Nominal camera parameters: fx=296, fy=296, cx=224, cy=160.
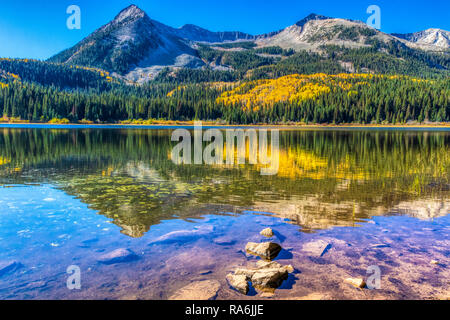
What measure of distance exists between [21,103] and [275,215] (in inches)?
8109

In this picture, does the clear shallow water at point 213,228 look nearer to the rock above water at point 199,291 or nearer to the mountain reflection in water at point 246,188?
the mountain reflection in water at point 246,188

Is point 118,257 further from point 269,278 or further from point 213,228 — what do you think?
point 269,278

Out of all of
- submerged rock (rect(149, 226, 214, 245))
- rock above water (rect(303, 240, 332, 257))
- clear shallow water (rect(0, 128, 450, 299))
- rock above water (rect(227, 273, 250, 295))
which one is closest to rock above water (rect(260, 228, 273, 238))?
clear shallow water (rect(0, 128, 450, 299))

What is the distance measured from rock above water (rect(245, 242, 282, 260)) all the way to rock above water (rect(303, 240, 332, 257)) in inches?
40.9

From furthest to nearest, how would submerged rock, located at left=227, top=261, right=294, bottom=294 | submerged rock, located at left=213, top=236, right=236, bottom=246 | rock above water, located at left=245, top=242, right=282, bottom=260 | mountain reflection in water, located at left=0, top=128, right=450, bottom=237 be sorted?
mountain reflection in water, located at left=0, top=128, right=450, bottom=237 < submerged rock, located at left=213, top=236, right=236, bottom=246 < rock above water, located at left=245, top=242, right=282, bottom=260 < submerged rock, located at left=227, top=261, right=294, bottom=294

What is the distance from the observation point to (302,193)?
18.4 m

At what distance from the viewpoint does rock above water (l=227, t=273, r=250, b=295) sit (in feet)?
25.2

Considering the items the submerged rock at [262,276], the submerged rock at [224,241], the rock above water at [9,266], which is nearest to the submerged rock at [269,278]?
the submerged rock at [262,276]

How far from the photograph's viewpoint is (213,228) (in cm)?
1245

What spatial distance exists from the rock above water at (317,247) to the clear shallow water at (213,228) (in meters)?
0.24

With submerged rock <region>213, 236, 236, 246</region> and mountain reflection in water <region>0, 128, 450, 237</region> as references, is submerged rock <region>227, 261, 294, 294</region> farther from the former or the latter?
mountain reflection in water <region>0, 128, 450, 237</region>

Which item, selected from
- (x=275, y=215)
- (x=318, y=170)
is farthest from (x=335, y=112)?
(x=275, y=215)

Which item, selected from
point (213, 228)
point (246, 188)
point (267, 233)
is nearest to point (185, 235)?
point (213, 228)
